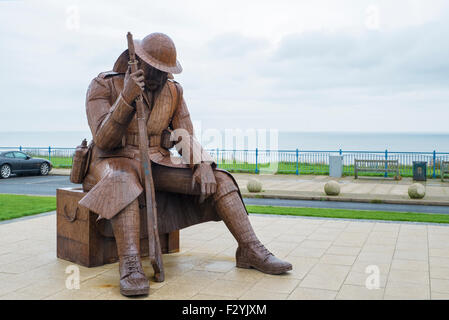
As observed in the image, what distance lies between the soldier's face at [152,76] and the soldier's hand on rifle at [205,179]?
0.97m

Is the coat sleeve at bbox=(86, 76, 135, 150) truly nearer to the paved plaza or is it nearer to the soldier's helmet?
the soldier's helmet

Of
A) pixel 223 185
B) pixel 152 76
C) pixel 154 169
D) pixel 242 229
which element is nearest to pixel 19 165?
pixel 154 169

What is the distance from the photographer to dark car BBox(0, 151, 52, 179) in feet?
65.8

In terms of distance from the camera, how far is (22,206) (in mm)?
9992

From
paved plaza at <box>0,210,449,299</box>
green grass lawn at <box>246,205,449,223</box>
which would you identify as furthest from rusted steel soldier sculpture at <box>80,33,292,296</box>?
green grass lawn at <box>246,205,449,223</box>

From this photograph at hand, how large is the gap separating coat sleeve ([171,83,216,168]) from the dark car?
56.2ft

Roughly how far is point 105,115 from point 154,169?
75 centimetres

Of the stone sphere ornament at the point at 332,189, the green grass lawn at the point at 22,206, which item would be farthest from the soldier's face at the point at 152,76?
the stone sphere ornament at the point at 332,189

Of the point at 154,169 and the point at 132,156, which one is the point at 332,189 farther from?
the point at 132,156

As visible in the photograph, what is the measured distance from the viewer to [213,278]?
4.53 meters

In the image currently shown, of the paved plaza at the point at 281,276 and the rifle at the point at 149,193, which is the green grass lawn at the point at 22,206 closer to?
the paved plaza at the point at 281,276

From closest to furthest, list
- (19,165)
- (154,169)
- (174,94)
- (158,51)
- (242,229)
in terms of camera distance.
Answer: (158,51), (242,229), (154,169), (174,94), (19,165)
